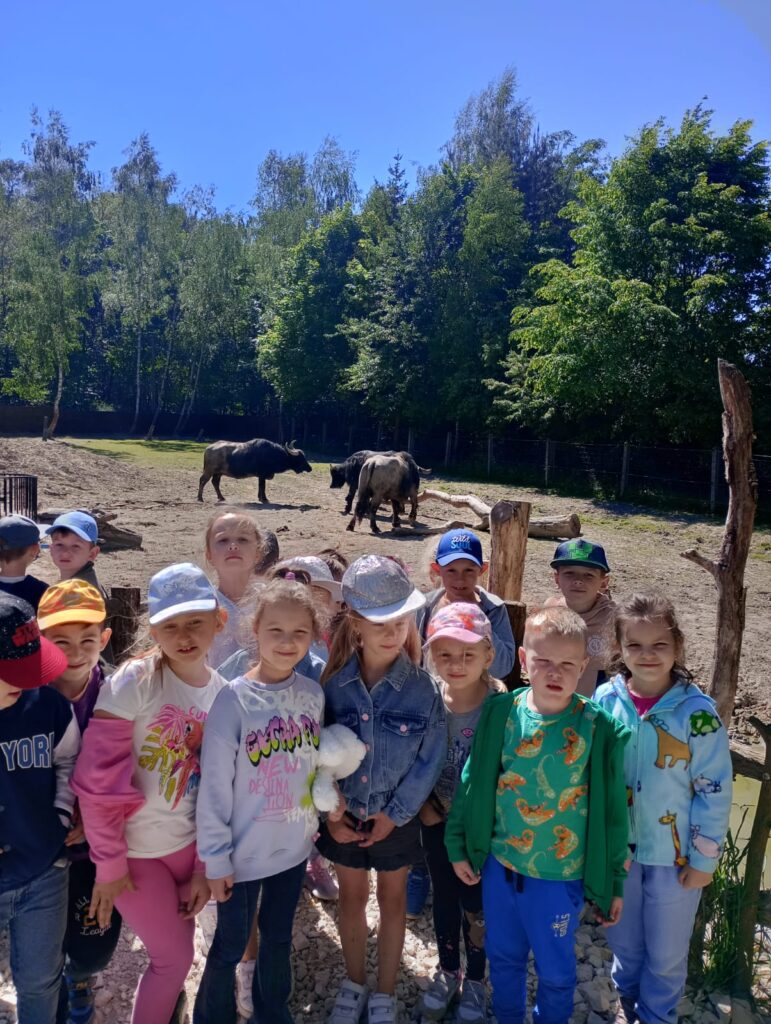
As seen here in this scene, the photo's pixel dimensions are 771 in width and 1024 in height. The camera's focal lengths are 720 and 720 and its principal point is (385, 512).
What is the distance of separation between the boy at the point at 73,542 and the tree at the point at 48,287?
29.7 meters

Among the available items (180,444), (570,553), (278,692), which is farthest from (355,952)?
(180,444)

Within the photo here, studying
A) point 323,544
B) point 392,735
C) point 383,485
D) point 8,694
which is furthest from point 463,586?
point 383,485

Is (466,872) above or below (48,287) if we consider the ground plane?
below

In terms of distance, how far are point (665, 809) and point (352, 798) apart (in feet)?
3.51

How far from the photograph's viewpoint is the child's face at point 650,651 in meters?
2.53

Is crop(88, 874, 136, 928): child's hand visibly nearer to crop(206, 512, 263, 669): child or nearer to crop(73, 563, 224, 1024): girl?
crop(73, 563, 224, 1024): girl

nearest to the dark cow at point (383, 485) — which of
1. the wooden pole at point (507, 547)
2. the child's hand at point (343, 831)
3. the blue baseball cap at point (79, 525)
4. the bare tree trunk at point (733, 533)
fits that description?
the wooden pole at point (507, 547)

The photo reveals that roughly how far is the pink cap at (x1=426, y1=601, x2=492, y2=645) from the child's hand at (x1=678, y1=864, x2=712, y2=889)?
3.26ft

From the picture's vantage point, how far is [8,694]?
7.00 feet

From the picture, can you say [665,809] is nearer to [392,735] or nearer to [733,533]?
[392,735]

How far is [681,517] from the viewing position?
1697 cm

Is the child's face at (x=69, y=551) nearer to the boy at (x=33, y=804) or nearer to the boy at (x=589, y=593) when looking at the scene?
the boy at (x=33, y=804)

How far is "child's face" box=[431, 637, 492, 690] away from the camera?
8.65ft

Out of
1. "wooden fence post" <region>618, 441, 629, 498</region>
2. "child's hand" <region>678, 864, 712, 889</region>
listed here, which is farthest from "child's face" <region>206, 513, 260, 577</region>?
"wooden fence post" <region>618, 441, 629, 498</region>
